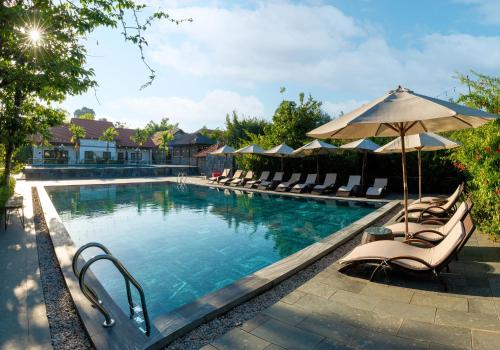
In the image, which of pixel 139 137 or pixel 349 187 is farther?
pixel 139 137

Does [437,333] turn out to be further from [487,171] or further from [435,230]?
[487,171]

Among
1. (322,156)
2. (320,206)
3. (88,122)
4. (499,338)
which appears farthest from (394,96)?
(88,122)

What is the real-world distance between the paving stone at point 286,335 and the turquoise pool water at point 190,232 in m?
2.10

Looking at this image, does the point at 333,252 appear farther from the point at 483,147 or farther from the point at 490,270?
the point at 483,147

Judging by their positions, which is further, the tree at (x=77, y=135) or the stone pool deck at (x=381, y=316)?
the tree at (x=77, y=135)

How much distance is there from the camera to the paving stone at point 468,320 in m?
3.06

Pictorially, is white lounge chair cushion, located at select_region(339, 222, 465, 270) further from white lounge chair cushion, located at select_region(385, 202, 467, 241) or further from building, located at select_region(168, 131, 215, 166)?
building, located at select_region(168, 131, 215, 166)

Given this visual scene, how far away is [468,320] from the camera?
3.18 meters

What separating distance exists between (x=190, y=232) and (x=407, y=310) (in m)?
6.52

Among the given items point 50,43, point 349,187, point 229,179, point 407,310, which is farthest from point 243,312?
point 229,179

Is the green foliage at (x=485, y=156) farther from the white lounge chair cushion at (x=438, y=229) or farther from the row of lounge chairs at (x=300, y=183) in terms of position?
the row of lounge chairs at (x=300, y=183)

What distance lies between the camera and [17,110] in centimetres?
901

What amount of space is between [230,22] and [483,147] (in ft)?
20.5

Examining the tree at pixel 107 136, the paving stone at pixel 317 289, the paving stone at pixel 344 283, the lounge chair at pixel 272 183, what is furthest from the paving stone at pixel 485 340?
the tree at pixel 107 136
